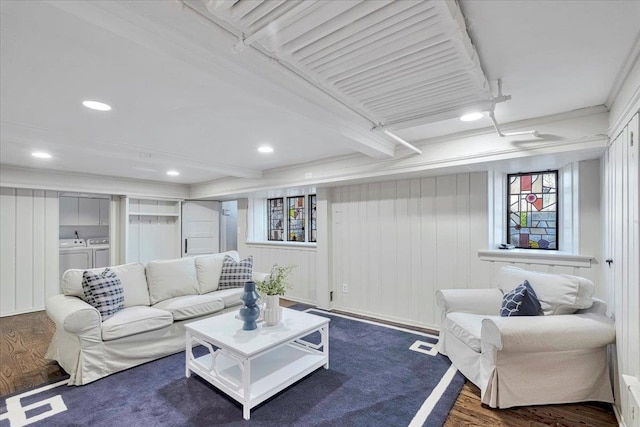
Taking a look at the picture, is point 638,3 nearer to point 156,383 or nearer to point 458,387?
point 458,387

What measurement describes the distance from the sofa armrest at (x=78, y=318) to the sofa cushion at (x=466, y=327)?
2965 millimetres

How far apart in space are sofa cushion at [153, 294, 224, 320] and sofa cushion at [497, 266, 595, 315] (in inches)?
122

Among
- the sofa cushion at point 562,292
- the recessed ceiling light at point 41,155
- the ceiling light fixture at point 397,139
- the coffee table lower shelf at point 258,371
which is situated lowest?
the coffee table lower shelf at point 258,371

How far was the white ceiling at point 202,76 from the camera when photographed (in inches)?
49.4

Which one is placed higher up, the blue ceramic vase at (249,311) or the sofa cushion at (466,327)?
the blue ceramic vase at (249,311)

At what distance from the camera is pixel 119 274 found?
3.15 metres

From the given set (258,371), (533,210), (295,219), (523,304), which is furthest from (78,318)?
(533,210)

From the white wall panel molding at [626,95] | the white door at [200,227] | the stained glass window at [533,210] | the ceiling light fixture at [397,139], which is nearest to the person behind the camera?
the white wall panel molding at [626,95]

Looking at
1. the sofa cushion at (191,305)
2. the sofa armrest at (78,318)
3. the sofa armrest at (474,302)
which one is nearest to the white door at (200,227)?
the sofa cushion at (191,305)

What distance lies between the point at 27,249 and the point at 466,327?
19.2 feet

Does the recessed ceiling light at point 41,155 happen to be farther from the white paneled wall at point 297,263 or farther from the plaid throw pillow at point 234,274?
the white paneled wall at point 297,263

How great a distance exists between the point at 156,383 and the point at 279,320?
108cm

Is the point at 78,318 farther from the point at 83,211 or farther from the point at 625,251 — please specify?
the point at 83,211

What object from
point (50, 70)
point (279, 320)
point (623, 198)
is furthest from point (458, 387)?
point (50, 70)
